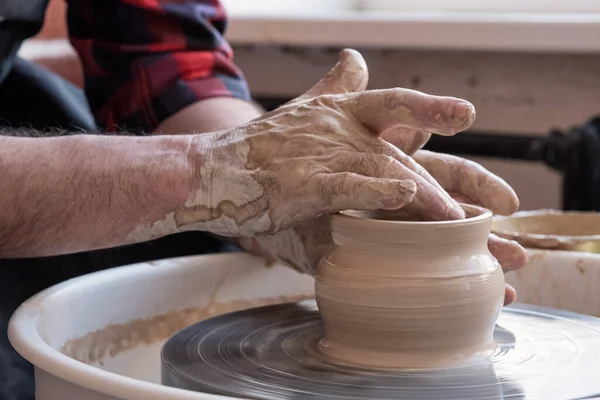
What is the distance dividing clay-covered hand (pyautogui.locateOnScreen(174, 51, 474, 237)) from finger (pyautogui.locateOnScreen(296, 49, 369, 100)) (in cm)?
5

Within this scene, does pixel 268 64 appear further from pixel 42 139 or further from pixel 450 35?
pixel 42 139

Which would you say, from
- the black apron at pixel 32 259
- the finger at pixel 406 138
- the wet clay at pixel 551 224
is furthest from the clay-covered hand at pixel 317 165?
the wet clay at pixel 551 224

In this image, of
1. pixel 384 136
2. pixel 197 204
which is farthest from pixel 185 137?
pixel 384 136

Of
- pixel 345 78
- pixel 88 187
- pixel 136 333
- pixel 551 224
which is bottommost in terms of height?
pixel 136 333

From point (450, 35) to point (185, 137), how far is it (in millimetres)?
1165

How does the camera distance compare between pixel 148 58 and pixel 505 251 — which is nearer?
pixel 505 251

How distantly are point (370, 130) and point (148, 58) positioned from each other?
63 cm

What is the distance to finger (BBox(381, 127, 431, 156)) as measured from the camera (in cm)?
99

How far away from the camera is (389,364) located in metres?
0.82

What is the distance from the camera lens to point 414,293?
31.7 inches

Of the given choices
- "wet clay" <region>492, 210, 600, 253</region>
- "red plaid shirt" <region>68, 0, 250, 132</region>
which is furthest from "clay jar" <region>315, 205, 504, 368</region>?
"red plaid shirt" <region>68, 0, 250, 132</region>

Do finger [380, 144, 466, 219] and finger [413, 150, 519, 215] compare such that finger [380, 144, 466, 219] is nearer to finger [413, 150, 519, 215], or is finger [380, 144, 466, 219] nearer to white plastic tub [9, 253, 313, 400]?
finger [413, 150, 519, 215]

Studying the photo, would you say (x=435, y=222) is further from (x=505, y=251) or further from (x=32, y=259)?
(x=32, y=259)

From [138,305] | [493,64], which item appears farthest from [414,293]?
[493,64]
